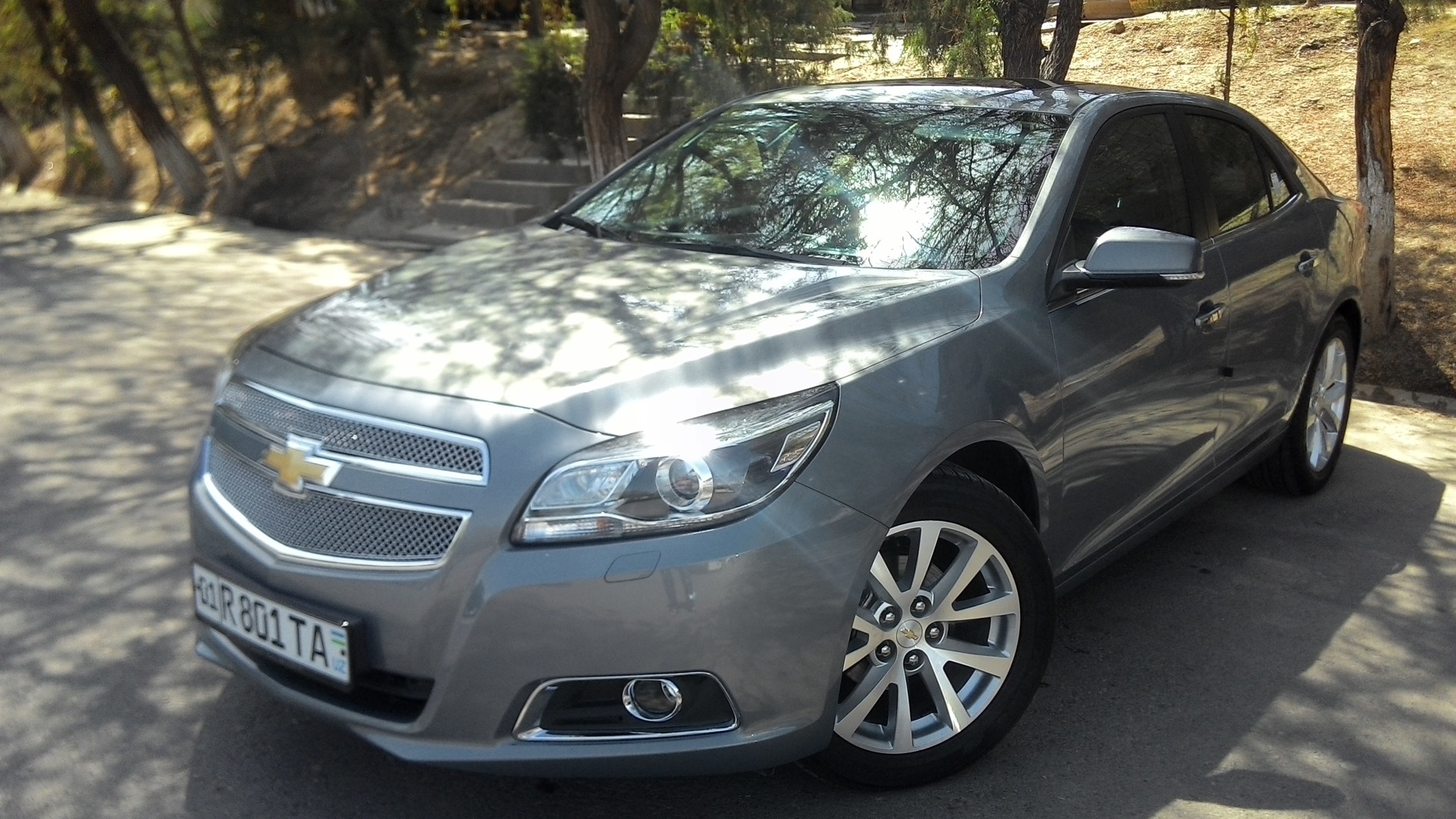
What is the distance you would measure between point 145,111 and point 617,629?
561 inches

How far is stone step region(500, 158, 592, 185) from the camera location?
1248 centimetres

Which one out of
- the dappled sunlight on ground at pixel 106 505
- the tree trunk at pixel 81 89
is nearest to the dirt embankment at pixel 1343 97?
the dappled sunlight on ground at pixel 106 505

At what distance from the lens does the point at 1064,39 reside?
7.97m

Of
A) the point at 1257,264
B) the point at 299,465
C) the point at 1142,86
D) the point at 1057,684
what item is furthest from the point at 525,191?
the point at 299,465

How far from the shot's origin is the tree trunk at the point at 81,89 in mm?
16469

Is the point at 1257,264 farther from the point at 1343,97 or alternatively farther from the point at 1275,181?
the point at 1343,97

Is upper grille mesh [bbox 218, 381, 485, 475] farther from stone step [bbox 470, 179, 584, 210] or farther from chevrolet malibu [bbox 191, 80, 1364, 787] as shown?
stone step [bbox 470, 179, 584, 210]

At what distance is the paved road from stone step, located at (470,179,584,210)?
6.08 metres

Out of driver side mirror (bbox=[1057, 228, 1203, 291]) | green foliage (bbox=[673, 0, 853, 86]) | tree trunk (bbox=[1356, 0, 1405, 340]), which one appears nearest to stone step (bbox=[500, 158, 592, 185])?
green foliage (bbox=[673, 0, 853, 86])

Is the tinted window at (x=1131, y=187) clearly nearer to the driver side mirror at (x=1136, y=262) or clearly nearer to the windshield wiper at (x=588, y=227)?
the driver side mirror at (x=1136, y=262)

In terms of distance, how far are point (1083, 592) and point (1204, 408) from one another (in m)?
0.72

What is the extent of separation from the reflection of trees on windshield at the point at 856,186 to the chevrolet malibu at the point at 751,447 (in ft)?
0.04

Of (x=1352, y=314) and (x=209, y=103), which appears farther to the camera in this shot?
(x=209, y=103)

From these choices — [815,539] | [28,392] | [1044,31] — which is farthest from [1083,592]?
[1044,31]
